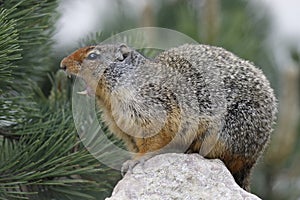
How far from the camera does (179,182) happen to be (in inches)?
81.2

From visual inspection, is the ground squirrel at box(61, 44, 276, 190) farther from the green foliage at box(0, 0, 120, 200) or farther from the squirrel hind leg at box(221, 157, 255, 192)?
the green foliage at box(0, 0, 120, 200)

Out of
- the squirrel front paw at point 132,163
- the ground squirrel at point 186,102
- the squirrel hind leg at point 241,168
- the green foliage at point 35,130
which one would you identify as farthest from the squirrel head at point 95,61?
the squirrel hind leg at point 241,168

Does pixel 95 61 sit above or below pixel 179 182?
above

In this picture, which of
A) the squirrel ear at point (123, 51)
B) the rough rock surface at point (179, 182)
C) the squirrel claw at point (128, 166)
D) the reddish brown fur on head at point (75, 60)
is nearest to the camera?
the rough rock surface at point (179, 182)

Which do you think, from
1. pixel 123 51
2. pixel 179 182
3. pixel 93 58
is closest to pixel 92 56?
pixel 93 58

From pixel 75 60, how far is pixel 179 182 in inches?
20.3

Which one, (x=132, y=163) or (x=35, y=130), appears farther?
(x=35, y=130)

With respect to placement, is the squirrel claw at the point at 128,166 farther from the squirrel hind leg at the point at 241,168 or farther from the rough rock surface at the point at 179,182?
the squirrel hind leg at the point at 241,168

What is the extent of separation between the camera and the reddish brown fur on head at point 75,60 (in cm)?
233

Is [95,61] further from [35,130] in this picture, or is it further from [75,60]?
[35,130]

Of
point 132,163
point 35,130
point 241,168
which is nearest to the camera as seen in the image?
point 132,163

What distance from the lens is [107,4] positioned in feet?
13.5

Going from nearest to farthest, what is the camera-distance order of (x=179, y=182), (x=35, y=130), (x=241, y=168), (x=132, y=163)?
(x=179, y=182) → (x=132, y=163) → (x=35, y=130) → (x=241, y=168)

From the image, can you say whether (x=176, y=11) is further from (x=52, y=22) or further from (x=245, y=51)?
(x=52, y=22)
